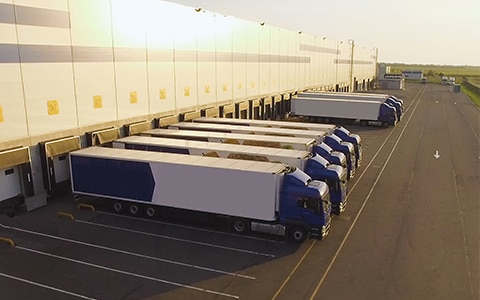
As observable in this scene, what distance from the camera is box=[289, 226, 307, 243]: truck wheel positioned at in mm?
18953

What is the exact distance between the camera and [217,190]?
65.0 feet

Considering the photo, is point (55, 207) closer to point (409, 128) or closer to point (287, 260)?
point (287, 260)

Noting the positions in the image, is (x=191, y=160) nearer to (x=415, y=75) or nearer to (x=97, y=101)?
(x=97, y=101)

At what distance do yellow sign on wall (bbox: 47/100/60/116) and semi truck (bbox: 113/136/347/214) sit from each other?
4047 mm

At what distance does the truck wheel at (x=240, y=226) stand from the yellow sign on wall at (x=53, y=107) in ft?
44.1

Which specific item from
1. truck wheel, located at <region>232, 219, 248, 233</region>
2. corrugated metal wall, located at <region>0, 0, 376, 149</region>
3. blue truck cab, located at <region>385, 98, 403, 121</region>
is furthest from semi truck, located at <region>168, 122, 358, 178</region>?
blue truck cab, located at <region>385, 98, 403, 121</region>

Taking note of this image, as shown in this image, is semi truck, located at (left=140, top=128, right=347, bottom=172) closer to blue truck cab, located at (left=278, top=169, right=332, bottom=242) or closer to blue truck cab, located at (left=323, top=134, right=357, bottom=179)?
blue truck cab, located at (left=323, top=134, right=357, bottom=179)

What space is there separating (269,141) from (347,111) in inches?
1196

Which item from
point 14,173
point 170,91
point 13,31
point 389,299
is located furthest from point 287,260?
point 170,91

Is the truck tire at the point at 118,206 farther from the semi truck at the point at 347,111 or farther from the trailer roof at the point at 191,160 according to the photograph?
the semi truck at the point at 347,111

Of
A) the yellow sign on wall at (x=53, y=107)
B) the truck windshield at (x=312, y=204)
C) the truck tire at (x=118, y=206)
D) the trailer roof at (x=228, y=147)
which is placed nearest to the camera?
the truck windshield at (x=312, y=204)

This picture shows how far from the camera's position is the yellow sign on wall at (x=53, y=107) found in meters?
24.5

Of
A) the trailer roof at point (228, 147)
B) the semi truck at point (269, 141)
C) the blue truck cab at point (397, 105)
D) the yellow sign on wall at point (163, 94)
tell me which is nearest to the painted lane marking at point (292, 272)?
the trailer roof at point (228, 147)

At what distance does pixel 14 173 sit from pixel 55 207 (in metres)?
2.94
